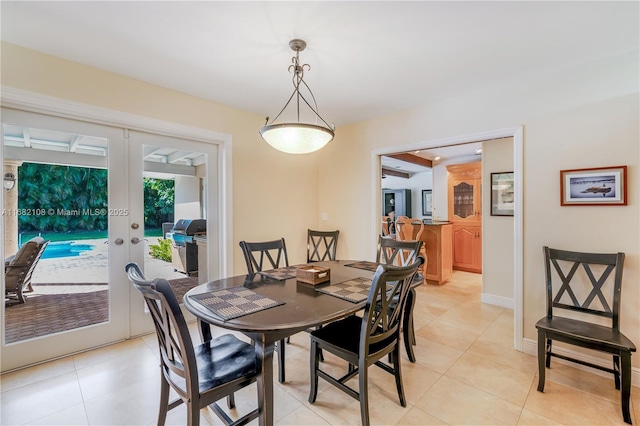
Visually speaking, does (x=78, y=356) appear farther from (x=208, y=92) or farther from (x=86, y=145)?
(x=208, y=92)

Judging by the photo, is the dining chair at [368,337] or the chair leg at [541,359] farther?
the chair leg at [541,359]

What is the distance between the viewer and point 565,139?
7.65 feet

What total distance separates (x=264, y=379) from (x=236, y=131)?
280cm

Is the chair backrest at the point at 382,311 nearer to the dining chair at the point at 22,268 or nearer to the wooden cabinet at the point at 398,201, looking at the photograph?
the dining chair at the point at 22,268

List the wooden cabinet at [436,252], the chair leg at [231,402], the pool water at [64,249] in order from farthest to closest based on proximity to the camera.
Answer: the wooden cabinet at [436,252] < the pool water at [64,249] < the chair leg at [231,402]

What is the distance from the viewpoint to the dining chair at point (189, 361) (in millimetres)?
1206

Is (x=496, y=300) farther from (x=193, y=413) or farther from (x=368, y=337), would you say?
(x=193, y=413)

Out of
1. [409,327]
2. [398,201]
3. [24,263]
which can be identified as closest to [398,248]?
[409,327]

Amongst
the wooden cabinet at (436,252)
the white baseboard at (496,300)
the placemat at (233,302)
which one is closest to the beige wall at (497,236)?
the white baseboard at (496,300)

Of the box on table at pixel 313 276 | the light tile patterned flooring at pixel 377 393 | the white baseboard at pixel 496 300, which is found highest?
the box on table at pixel 313 276

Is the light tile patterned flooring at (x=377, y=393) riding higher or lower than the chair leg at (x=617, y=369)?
lower

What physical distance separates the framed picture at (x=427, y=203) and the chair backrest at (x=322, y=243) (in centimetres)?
515

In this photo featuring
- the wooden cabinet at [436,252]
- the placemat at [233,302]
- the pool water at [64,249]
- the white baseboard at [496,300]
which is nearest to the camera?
the placemat at [233,302]

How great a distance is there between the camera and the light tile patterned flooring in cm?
172
